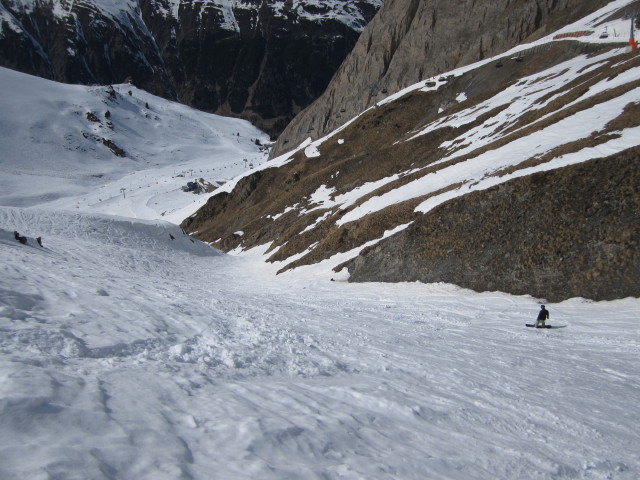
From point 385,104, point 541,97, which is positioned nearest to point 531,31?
point 385,104

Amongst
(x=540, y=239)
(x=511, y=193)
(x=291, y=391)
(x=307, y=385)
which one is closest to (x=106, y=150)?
(x=511, y=193)

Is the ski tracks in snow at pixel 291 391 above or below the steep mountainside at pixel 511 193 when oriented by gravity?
below

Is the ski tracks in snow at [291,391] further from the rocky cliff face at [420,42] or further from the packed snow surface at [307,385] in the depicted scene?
the rocky cliff face at [420,42]

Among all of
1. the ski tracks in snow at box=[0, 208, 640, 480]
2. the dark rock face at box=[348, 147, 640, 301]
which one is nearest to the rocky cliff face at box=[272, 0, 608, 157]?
the dark rock face at box=[348, 147, 640, 301]

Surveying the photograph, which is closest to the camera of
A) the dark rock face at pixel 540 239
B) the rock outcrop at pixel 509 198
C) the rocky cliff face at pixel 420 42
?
the dark rock face at pixel 540 239

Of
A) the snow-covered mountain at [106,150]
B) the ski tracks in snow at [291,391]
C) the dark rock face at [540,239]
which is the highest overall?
the snow-covered mountain at [106,150]

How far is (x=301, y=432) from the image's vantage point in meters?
4.47

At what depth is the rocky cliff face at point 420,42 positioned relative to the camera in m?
56.8

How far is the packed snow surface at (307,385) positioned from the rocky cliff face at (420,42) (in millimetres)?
57162

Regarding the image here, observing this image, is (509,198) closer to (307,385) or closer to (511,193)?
(511,193)

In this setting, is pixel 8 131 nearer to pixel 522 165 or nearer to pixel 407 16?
pixel 407 16

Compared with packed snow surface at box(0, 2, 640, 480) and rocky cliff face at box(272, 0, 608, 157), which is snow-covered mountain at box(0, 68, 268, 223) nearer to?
rocky cliff face at box(272, 0, 608, 157)

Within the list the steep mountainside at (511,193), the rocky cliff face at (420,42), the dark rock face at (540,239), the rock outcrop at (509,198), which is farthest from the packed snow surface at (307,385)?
the rocky cliff face at (420,42)

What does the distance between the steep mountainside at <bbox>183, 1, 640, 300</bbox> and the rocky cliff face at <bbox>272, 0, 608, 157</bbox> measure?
9.16m
